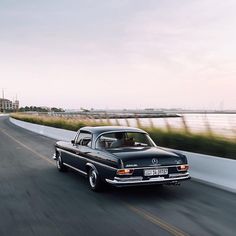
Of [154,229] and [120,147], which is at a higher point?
[120,147]

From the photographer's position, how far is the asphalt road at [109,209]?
5.81m

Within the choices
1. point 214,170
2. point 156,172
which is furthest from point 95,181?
point 214,170

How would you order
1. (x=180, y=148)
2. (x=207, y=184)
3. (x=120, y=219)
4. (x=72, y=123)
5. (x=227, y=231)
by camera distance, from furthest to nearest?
1. (x=72, y=123)
2. (x=180, y=148)
3. (x=207, y=184)
4. (x=120, y=219)
5. (x=227, y=231)

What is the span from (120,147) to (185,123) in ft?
19.6

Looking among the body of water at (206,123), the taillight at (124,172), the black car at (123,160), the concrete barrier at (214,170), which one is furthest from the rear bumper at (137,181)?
the body of water at (206,123)

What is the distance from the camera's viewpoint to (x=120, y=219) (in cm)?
637

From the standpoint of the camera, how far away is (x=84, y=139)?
970cm

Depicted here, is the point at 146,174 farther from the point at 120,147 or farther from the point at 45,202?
the point at 45,202

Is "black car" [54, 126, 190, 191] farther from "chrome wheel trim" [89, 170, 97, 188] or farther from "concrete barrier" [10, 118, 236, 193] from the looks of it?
"concrete barrier" [10, 118, 236, 193]

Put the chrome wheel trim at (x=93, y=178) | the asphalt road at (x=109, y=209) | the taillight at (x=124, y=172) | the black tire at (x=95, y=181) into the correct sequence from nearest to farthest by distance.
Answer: the asphalt road at (x=109, y=209) → the taillight at (x=124, y=172) → the black tire at (x=95, y=181) → the chrome wheel trim at (x=93, y=178)

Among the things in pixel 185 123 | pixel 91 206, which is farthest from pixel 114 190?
pixel 185 123

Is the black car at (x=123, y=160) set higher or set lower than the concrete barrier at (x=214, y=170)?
higher

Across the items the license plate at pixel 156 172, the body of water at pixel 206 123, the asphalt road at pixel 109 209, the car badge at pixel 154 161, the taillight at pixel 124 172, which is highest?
the body of water at pixel 206 123

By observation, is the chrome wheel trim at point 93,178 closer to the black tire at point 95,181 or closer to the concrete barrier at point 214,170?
the black tire at point 95,181
